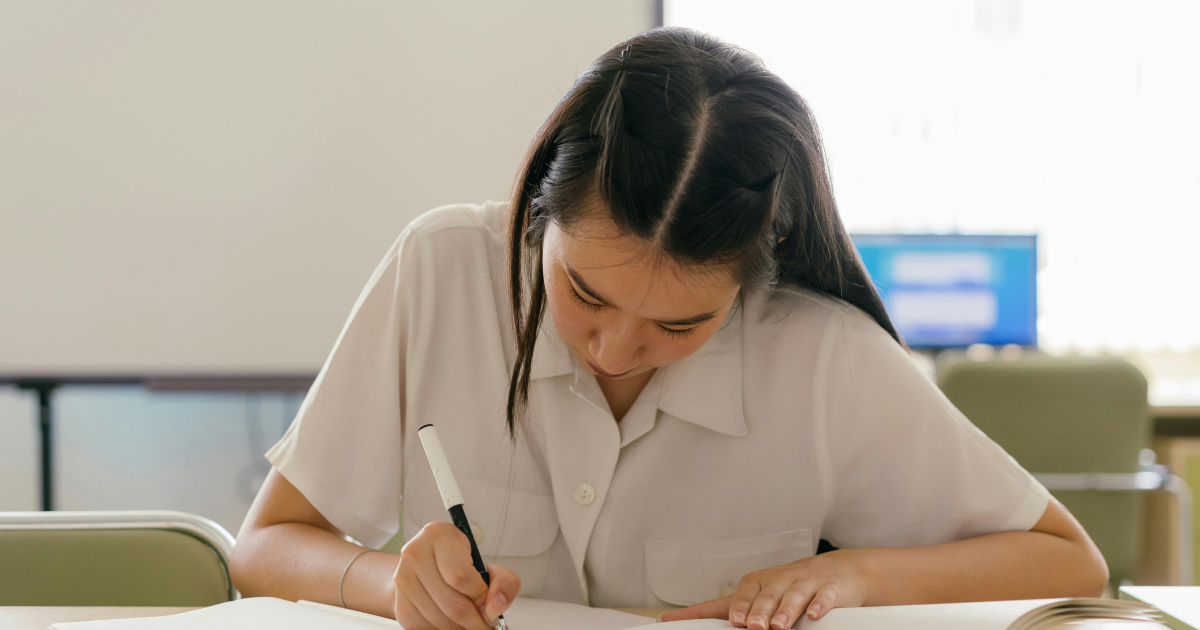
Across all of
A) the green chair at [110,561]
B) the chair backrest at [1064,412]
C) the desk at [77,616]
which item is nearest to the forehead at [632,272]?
the desk at [77,616]

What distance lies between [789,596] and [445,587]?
295 millimetres

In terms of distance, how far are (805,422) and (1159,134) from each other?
2748 millimetres

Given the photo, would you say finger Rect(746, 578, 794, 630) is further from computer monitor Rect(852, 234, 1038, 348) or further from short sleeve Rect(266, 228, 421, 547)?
computer monitor Rect(852, 234, 1038, 348)

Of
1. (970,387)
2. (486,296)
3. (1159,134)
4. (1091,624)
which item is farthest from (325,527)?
(1159,134)

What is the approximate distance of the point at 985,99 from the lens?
2799mm

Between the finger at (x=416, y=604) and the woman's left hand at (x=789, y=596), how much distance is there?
20cm

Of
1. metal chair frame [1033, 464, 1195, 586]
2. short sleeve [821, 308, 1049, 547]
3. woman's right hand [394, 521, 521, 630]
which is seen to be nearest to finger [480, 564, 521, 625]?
woman's right hand [394, 521, 521, 630]

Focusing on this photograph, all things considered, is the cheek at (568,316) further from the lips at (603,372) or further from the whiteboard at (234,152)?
the whiteboard at (234,152)

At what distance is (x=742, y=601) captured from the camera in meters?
0.68

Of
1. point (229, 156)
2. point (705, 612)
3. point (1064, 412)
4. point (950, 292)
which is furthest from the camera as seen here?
point (950, 292)

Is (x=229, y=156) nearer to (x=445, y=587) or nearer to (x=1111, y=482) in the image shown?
(x=445, y=587)

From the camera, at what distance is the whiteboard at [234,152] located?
2.07 meters

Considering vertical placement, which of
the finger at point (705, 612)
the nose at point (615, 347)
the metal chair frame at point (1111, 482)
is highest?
the nose at point (615, 347)

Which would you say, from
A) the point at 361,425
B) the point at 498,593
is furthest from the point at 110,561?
the point at 498,593
